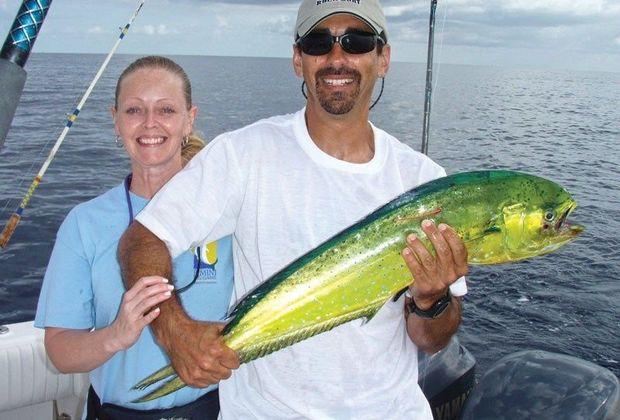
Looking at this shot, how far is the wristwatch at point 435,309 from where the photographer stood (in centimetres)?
237

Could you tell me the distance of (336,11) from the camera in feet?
7.87

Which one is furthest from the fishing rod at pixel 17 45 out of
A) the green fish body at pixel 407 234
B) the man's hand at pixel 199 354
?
the green fish body at pixel 407 234

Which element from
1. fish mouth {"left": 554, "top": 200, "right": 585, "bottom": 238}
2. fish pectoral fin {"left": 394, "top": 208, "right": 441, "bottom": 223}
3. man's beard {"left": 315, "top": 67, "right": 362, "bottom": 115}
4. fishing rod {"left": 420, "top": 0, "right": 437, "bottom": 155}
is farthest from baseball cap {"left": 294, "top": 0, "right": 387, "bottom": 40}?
fishing rod {"left": 420, "top": 0, "right": 437, "bottom": 155}

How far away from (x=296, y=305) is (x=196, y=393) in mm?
880

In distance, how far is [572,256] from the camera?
13.6 m

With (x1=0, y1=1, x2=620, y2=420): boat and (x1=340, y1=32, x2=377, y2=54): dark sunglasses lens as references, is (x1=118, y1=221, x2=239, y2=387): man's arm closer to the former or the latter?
(x1=340, y1=32, x2=377, y2=54): dark sunglasses lens

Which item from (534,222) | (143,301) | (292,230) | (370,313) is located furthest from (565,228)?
(143,301)

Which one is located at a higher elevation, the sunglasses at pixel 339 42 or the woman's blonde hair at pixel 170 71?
the sunglasses at pixel 339 42

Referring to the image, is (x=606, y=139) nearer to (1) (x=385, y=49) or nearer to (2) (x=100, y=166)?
(2) (x=100, y=166)

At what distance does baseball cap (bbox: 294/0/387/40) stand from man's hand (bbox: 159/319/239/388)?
127 centimetres

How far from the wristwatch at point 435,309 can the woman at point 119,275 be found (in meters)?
0.83

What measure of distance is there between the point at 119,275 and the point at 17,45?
103 cm

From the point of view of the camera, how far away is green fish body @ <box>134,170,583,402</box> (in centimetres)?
208

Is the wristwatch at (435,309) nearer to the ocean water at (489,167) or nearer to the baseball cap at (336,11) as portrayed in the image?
the baseball cap at (336,11)
